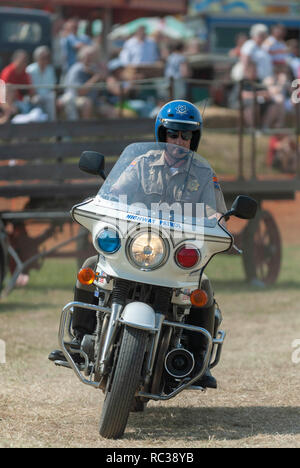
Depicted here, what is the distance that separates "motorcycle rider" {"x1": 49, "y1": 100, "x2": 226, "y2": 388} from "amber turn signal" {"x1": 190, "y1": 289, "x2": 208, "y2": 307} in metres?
0.27

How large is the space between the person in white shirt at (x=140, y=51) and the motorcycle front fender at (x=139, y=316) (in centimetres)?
1343

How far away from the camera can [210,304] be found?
562 centimetres

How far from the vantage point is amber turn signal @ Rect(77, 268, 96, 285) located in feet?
17.8

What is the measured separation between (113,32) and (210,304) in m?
17.8

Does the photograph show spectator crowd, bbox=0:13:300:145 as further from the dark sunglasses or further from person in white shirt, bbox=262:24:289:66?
the dark sunglasses

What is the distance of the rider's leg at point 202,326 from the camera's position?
5555mm

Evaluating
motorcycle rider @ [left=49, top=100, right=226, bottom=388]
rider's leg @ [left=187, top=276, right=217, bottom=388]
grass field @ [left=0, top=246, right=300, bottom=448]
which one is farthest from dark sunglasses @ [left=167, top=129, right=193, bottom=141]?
grass field @ [left=0, top=246, right=300, bottom=448]

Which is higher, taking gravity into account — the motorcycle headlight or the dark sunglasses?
the dark sunglasses

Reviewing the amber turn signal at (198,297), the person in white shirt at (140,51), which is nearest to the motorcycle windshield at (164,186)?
the amber turn signal at (198,297)

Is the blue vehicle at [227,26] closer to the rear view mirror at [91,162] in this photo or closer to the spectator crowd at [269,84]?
the spectator crowd at [269,84]

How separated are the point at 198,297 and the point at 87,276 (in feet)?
2.14

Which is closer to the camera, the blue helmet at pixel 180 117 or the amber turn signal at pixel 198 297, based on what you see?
the amber turn signal at pixel 198 297

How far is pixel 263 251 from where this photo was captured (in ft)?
41.9
